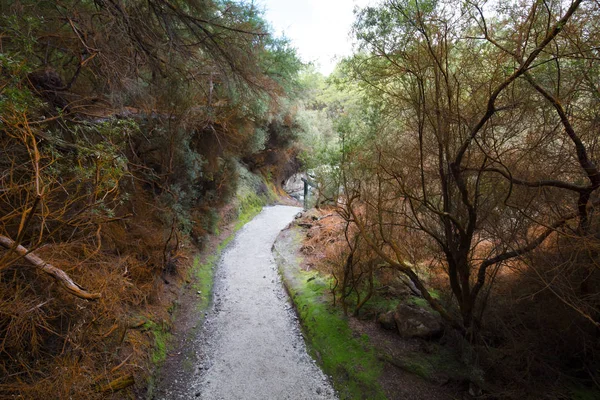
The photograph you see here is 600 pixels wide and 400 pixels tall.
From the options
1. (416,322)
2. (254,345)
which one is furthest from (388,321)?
(254,345)

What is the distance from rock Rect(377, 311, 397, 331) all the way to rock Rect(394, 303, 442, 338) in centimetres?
11

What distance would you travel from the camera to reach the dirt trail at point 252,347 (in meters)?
4.75

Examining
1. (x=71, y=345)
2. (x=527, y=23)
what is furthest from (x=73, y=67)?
(x=527, y=23)

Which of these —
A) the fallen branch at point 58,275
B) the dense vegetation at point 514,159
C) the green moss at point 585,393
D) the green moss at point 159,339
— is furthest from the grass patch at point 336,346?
the fallen branch at point 58,275

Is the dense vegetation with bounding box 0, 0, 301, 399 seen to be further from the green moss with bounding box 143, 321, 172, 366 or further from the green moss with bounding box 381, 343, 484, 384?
the green moss with bounding box 381, 343, 484, 384

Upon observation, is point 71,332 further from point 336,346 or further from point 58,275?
point 336,346

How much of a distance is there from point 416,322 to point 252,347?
321 cm

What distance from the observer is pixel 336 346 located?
225 inches

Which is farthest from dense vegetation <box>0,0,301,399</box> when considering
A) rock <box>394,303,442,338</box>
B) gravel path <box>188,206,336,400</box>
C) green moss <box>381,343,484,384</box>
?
rock <box>394,303,442,338</box>

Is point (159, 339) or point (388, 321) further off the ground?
point (388, 321)

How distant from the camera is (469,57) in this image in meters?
4.29

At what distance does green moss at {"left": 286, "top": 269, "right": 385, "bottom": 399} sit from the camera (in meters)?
4.80

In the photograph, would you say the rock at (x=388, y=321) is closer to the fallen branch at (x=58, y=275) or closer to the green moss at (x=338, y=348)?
the green moss at (x=338, y=348)

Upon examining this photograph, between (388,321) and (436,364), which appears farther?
(388,321)
